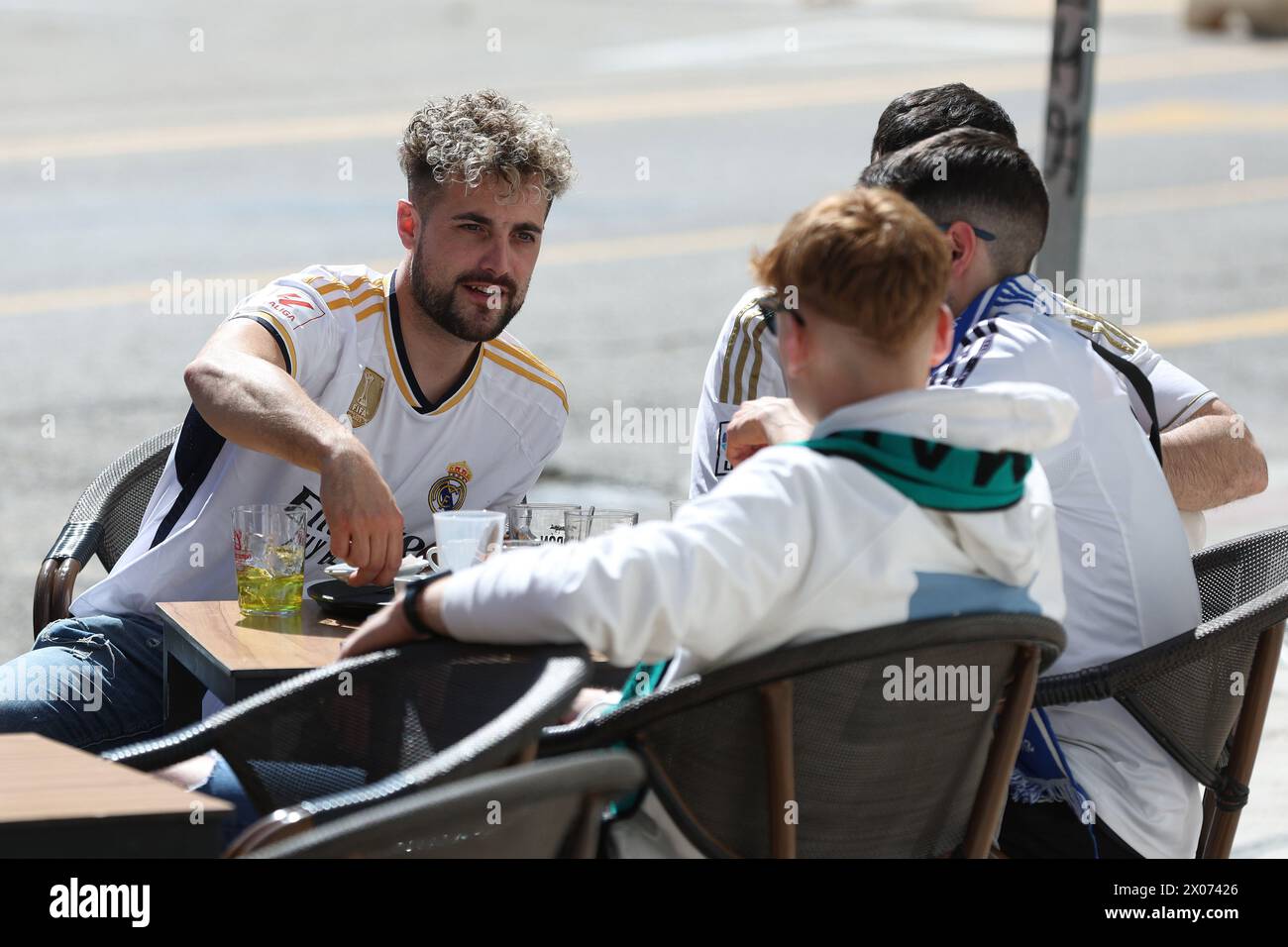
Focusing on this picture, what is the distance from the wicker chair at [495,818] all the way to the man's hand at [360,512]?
2.88ft

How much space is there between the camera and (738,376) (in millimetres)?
3654

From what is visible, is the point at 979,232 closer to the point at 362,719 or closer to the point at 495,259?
the point at 495,259

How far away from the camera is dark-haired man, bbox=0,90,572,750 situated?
11.6 feet

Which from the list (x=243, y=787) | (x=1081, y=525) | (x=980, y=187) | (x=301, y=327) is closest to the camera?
(x=243, y=787)

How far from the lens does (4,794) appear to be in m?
2.23

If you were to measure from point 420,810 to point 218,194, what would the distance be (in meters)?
13.8

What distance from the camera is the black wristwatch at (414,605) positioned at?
2.53 m

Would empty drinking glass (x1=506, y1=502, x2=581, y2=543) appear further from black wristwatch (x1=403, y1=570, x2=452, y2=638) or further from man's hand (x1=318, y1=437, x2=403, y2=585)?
black wristwatch (x1=403, y1=570, x2=452, y2=638)

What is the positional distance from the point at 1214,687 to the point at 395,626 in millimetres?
1526

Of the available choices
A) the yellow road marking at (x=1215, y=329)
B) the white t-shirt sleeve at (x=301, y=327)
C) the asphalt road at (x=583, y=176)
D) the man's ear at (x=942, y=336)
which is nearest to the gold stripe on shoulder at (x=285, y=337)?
the white t-shirt sleeve at (x=301, y=327)

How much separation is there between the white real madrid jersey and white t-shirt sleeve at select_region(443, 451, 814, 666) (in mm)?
1371

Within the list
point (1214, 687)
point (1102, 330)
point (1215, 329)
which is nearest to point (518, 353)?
point (1102, 330)

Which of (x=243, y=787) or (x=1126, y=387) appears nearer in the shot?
(x=243, y=787)

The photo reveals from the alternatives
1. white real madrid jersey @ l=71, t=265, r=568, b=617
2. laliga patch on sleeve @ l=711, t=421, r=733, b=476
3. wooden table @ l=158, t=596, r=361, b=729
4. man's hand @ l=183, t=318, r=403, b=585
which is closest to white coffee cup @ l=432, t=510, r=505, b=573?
man's hand @ l=183, t=318, r=403, b=585
